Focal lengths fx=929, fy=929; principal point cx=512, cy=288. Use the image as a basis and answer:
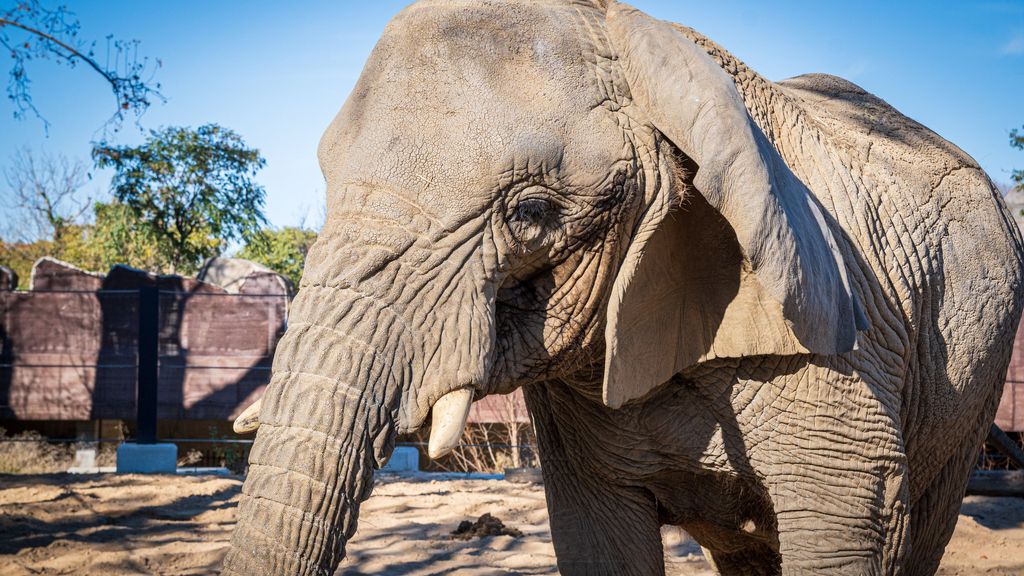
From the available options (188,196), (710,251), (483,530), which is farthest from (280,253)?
(710,251)

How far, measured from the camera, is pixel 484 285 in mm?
2250

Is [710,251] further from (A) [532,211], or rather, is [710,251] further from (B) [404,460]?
(B) [404,460]

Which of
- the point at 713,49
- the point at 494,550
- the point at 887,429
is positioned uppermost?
the point at 713,49

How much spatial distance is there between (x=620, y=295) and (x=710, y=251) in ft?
1.27

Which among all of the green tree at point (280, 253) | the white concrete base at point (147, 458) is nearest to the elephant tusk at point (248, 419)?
the white concrete base at point (147, 458)

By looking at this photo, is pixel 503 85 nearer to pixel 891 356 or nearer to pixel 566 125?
pixel 566 125

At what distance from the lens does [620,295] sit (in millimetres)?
2471

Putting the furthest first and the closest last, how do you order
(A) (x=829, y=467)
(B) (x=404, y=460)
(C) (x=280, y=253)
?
(C) (x=280, y=253)
(B) (x=404, y=460)
(A) (x=829, y=467)

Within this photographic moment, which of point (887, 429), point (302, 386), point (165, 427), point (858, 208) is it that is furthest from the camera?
→ point (165, 427)

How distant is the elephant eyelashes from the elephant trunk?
0.44 meters

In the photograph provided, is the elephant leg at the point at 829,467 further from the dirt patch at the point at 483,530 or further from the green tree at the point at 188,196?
the green tree at the point at 188,196

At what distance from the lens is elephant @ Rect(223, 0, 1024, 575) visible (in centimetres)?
210

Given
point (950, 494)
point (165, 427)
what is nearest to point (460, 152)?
point (950, 494)

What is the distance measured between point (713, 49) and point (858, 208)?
2.27ft
